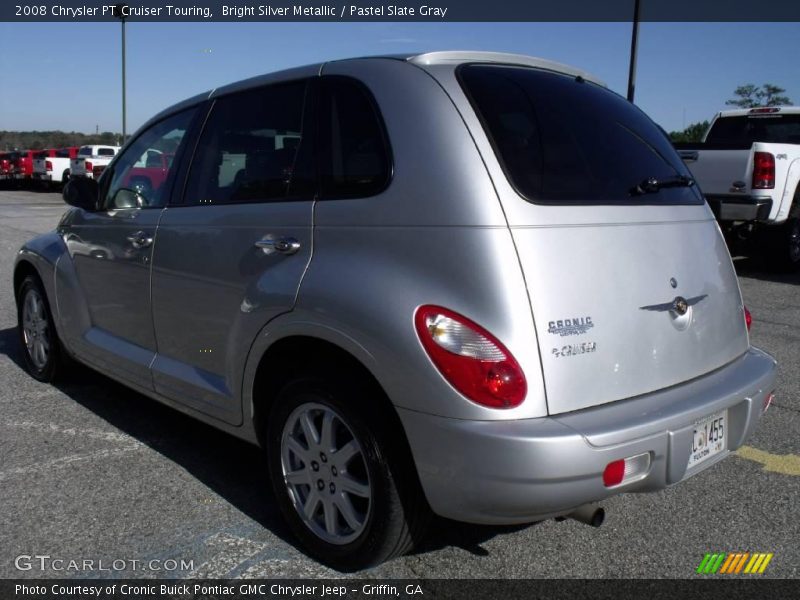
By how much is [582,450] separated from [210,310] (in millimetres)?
1687

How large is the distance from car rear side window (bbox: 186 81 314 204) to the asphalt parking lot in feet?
4.28

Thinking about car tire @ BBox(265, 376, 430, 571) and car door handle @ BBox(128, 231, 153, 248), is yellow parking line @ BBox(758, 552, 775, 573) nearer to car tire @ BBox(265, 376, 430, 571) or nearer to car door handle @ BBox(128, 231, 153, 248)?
car tire @ BBox(265, 376, 430, 571)

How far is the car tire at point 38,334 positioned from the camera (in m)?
4.86

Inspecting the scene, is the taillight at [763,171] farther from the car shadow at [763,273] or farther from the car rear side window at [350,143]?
the car rear side window at [350,143]

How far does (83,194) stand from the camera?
4309mm

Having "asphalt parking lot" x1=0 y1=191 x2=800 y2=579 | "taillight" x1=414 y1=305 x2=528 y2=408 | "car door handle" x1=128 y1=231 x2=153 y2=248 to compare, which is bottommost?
"asphalt parking lot" x1=0 y1=191 x2=800 y2=579

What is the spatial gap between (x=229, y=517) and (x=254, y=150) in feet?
5.04

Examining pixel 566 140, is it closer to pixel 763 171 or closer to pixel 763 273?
pixel 763 171

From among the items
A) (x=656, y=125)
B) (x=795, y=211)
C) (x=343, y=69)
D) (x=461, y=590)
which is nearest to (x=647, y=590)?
(x=461, y=590)

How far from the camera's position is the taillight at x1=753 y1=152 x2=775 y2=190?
29.6 feet

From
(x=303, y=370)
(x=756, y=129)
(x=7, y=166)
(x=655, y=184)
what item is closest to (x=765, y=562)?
(x=655, y=184)

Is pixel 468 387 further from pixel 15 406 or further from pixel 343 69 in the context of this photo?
pixel 15 406

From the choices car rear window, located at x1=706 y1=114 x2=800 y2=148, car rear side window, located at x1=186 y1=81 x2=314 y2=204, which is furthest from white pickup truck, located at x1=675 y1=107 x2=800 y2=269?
car rear side window, located at x1=186 y1=81 x2=314 y2=204

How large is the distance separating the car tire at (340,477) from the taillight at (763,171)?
782cm
